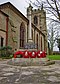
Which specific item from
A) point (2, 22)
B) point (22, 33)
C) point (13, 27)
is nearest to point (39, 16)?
point (22, 33)

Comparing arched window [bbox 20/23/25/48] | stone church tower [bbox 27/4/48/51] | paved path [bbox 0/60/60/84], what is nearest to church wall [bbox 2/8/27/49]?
arched window [bbox 20/23/25/48]

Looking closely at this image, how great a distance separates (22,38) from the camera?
3522cm

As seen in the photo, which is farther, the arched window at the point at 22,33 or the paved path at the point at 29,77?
the arched window at the point at 22,33

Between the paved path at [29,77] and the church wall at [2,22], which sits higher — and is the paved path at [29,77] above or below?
below

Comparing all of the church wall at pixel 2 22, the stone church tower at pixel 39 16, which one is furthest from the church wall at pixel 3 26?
the stone church tower at pixel 39 16

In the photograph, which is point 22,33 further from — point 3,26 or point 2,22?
point 2,22

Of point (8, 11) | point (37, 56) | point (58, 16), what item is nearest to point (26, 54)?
point (37, 56)

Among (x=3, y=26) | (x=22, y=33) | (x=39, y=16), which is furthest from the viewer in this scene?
(x=22, y=33)

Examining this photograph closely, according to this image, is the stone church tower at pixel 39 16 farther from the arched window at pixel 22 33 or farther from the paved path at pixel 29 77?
the paved path at pixel 29 77

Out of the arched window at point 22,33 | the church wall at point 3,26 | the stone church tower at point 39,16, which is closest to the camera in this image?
the stone church tower at point 39,16

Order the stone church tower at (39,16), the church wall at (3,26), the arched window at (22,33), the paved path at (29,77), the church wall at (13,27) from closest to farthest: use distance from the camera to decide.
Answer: the paved path at (29,77)
the stone church tower at (39,16)
the church wall at (3,26)
the church wall at (13,27)
the arched window at (22,33)

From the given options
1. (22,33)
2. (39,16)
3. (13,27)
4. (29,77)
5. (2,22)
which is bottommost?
(29,77)

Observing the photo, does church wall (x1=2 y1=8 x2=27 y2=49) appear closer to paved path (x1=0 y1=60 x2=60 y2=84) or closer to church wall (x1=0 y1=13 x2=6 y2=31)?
church wall (x1=0 y1=13 x2=6 y2=31)

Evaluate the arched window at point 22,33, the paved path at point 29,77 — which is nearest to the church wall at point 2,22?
the arched window at point 22,33
